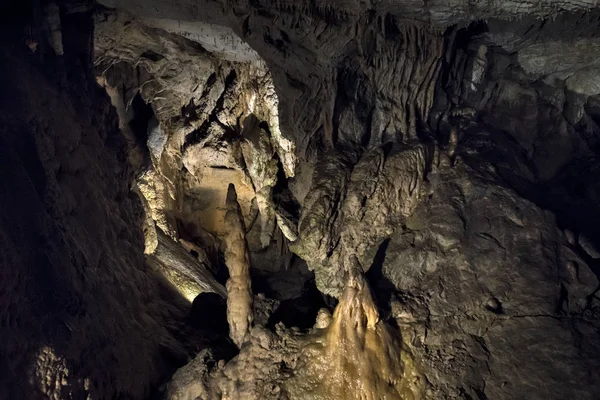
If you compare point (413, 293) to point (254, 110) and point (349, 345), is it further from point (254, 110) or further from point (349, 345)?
point (254, 110)

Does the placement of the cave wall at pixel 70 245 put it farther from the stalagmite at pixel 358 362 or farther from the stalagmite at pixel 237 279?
the stalagmite at pixel 358 362

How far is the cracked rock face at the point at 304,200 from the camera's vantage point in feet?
16.9

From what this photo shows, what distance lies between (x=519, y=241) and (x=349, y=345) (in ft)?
8.61

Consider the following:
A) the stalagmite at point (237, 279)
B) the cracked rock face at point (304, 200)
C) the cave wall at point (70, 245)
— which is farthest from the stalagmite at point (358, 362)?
the cave wall at point (70, 245)

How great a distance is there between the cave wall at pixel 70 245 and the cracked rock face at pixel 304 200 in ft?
0.10

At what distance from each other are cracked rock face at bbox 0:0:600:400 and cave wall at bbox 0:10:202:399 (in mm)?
30

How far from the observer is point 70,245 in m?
5.23

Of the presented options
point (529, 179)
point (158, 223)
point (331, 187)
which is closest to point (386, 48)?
point (331, 187)

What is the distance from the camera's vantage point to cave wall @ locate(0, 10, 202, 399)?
428cm

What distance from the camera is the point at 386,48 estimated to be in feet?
24.6

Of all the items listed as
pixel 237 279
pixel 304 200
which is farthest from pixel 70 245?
pixel 304 200

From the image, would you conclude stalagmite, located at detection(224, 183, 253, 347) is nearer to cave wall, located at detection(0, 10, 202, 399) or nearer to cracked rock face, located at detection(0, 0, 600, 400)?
cracked rock face, located at detection(0, 0, 600, 400)

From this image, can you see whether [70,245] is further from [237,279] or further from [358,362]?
[358,362]

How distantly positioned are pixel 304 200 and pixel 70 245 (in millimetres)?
3462
